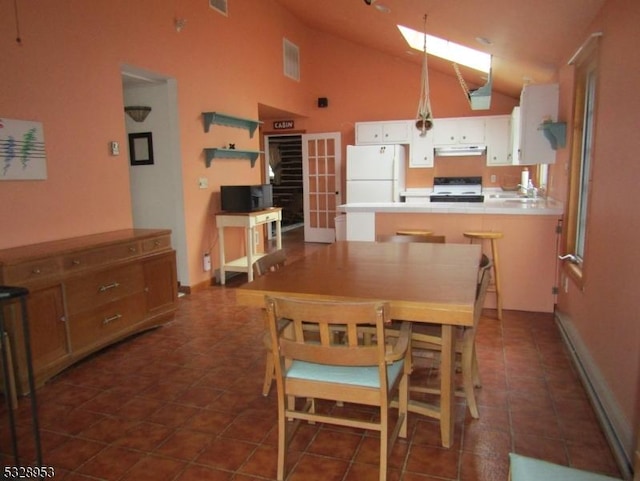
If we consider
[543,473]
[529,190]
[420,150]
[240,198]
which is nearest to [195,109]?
[240,198]

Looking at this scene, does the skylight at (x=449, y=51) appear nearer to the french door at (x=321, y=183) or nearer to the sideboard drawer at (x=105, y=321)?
the french door at (x=321, y=183)

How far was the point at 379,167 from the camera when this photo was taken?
276 inches

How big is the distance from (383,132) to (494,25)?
3.68m

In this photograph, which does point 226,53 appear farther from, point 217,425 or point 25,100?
point 217,425

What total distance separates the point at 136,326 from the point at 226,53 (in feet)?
11.6

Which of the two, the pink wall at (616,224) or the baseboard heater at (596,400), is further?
the pink wall at (616,224)

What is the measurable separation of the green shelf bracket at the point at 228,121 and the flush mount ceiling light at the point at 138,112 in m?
0.61

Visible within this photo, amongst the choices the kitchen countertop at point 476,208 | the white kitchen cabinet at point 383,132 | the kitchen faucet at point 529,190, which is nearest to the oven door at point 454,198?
the kitchen faucet at point 529,190

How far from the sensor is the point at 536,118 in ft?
13.4

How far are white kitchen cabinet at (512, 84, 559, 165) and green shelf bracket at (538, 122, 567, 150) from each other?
0.15ft

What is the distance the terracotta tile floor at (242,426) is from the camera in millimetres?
2000

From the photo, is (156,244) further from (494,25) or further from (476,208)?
(494,25)

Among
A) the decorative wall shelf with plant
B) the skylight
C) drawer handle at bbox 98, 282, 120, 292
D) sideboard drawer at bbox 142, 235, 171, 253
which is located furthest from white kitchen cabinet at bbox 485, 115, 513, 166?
drawer handle at bbox 98, 282, 120, 292

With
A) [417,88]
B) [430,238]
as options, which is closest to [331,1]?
[417,88]
